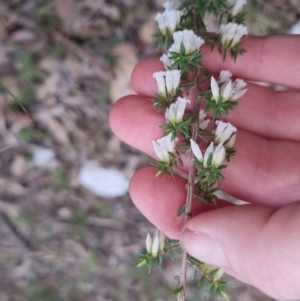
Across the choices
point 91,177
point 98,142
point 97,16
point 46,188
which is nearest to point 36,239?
point 46,188

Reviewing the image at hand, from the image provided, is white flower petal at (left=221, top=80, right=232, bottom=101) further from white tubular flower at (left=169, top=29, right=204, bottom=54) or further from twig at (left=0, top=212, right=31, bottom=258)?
twig at (left=0, top=212, right=31, bottom=258)

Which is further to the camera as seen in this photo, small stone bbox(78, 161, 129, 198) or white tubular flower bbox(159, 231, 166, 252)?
small stone bbox(78, 161, 129, 198)

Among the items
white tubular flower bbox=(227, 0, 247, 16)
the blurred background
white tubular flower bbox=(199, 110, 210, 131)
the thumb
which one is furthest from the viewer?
the blurred background

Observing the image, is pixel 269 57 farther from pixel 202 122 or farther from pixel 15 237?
pixel 15 237

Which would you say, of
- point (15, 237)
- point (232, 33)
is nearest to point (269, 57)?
point (232, 33)

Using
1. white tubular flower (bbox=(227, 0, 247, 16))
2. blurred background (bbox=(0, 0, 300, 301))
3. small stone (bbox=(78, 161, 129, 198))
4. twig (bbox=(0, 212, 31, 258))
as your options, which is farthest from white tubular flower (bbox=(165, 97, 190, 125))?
twig (bbox=(0, 212, 31, 258))
